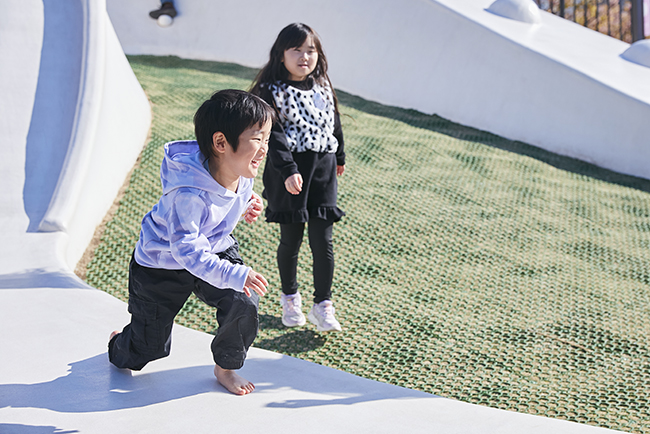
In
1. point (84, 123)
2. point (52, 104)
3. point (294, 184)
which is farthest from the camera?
point (52, 104)

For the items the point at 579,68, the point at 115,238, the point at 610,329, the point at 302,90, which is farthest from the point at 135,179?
the point at 579,68

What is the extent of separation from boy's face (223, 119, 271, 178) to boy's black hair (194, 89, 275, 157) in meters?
0.01

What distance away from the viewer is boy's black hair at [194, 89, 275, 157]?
5.01ft

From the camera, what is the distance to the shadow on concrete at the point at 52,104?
120 inches

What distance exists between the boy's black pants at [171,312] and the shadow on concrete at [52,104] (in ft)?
4.65

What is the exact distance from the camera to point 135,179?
3.60 m

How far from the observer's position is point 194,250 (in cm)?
146

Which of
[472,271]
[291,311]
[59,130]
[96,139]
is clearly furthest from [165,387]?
A: [59,130]

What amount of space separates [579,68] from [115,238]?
4.11 m

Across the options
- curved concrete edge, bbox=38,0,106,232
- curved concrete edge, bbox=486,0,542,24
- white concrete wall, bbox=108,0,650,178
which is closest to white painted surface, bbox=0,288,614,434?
curved concrete edge, bbox=38,0,106,232

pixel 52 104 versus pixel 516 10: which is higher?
pixel 516 10

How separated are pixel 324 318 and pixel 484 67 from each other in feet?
13.5

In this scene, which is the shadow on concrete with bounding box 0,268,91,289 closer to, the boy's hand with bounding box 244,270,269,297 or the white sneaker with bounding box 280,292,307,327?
the white sneaker with bounding box 280,292,307,327

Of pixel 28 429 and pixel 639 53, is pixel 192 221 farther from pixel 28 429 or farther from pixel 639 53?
pixel 639 53
